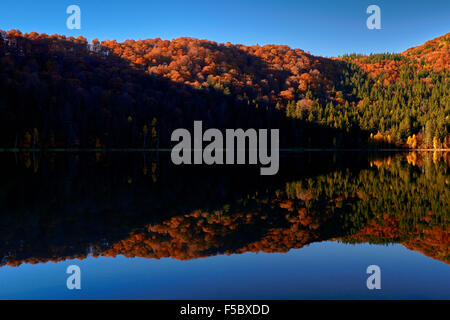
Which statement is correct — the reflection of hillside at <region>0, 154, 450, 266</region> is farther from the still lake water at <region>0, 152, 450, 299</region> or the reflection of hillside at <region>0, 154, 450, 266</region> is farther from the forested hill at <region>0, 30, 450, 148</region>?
the forested hill at <region>0, 30, 450, 148</region>

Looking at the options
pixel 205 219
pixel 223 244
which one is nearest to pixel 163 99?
pixel 205 219

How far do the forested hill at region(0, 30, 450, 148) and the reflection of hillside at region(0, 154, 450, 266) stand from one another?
7237 cm

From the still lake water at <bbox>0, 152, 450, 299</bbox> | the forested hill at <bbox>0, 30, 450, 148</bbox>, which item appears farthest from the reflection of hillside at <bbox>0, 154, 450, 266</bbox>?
the forested hill at <bbox>0, 30, 450, 148</bbox>

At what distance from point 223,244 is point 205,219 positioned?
3.08 m

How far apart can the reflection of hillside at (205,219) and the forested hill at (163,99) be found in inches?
2849

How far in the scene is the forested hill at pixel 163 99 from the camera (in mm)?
88688

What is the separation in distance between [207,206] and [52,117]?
8027cm

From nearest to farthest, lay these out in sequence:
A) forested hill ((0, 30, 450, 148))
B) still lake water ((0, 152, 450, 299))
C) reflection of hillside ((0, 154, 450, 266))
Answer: still lake water ((0, 152, 450, 299))
reflection of hillside ((0, 154, 450, 266))
forested hill ((0, 30, 450, 148))

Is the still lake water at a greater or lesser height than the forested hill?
lesser

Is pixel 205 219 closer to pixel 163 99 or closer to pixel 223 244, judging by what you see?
pixel 223 244

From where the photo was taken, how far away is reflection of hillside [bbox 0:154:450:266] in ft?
33.4

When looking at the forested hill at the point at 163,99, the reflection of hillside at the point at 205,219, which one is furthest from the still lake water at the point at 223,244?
the forested hill at the point at 163,99

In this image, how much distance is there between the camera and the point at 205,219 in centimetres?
1357
